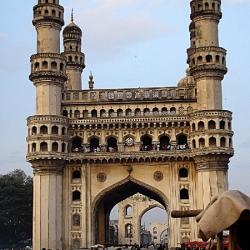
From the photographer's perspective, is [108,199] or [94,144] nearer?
[94,144]

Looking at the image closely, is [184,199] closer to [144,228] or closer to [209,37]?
[209,37]

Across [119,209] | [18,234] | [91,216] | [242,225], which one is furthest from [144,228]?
[242,225]

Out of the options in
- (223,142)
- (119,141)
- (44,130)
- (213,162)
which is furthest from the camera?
(119,141)

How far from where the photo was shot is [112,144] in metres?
45.8

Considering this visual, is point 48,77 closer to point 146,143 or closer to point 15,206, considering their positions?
point 146,143

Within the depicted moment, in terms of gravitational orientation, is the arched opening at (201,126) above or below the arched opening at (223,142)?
above

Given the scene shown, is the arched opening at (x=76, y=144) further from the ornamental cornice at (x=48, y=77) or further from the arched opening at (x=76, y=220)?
A: the arched opening at (x=76, y=220)

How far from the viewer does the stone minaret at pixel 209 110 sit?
138 ft

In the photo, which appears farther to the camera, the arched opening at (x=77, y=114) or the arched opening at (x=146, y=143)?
the arched opening at (x=77, y=114)

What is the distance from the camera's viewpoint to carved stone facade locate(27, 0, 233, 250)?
42469 mm

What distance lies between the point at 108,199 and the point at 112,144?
449 centimetres

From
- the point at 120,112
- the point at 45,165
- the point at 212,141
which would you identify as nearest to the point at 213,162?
the point at 212,141

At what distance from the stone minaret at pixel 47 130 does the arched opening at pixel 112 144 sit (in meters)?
3.44

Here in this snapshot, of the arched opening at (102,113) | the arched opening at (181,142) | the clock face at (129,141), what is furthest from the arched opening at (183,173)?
the arched opening at (102,113)
